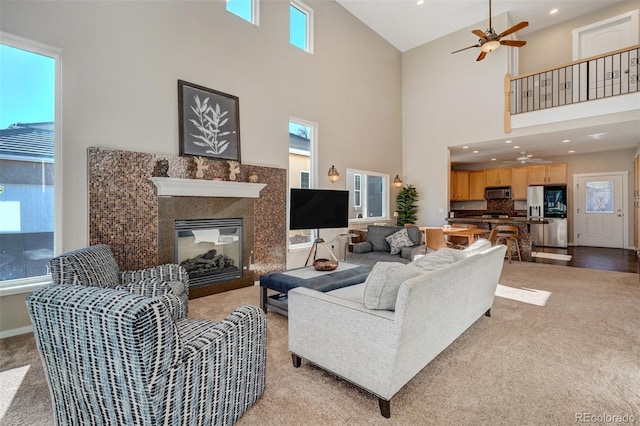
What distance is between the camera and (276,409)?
180 centimetres

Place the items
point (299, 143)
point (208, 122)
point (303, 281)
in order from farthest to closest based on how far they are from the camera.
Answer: point (299, 143) < point (208, 122) < point (303, 281)

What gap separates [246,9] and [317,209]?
132 inches

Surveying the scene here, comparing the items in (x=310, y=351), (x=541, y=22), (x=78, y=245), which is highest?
(x=541, y=22)

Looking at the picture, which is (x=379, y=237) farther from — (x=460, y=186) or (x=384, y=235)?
(x=460, y=186)

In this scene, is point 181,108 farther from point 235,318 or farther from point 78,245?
point 235,318

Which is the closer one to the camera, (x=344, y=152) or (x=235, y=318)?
(x=235, y=318)

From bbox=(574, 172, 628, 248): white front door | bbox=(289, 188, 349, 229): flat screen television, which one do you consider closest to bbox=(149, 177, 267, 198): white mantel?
bbox=(289, 188, 349, 229): flat screen television

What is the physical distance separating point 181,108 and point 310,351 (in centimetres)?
342

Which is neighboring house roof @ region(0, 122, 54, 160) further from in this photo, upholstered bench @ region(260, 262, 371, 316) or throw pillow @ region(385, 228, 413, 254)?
throw pillow @ region(385, 228, 413, 254)

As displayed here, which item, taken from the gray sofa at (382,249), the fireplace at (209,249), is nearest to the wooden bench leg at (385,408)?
the gray sofa at (382,249)

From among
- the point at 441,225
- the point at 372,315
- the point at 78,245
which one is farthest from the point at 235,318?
the point at 441,225

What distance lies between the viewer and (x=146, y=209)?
357 centimetres

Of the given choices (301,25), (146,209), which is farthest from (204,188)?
(301,25)

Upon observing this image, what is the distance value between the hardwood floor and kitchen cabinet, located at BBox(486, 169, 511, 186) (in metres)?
2.21
